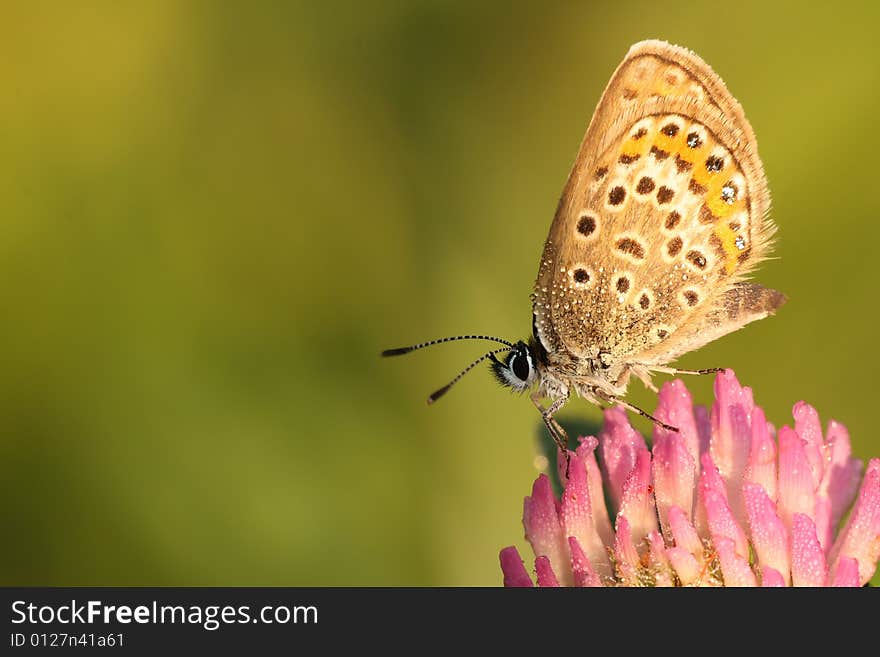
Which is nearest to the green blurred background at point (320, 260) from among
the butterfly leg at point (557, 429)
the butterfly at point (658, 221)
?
the butterfly leg at point (557, 429)

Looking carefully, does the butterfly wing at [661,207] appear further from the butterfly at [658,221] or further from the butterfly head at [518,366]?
the butterfly head at [518,366]

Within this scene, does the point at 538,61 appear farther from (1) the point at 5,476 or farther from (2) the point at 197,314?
(1) the point at 5,476

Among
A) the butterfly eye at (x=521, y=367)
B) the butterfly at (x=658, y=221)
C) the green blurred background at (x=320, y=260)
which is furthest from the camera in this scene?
the green blurred background at (x=320, y=260)

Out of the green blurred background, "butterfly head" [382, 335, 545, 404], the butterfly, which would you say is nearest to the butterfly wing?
the butterfly

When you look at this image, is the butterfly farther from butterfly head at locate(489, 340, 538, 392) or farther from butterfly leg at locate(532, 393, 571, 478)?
butterfly head at locate(489, 340, 538, 392)

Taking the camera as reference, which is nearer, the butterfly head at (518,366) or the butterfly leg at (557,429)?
the butterfly leg at (557,429)

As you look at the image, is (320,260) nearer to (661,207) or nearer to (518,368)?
(518,368)

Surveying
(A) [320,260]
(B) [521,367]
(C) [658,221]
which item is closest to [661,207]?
(C) [658,221]

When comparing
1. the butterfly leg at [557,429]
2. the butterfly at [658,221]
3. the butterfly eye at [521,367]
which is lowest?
the butterfly leg at [557,429]
